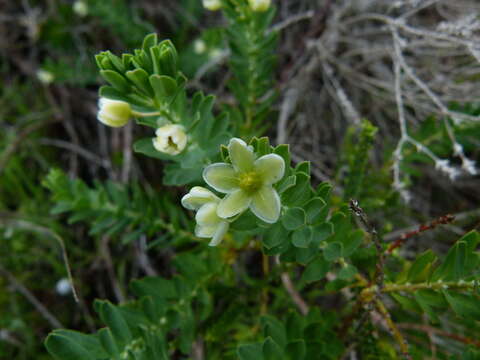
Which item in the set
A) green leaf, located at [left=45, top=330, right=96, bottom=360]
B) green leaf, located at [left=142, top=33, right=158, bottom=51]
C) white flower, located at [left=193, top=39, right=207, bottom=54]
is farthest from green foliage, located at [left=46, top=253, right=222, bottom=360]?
white flower, located at [left=193, top=39, right=207, bottom=54]

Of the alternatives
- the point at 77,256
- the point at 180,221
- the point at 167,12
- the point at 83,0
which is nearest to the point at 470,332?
the point at 180,221

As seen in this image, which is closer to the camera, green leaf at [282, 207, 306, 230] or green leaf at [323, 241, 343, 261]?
green leaf at [282, 207, 306, 230]

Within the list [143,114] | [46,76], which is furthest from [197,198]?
[46,76]

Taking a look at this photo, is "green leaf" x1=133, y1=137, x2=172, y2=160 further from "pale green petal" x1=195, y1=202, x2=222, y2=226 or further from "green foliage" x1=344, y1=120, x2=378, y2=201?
"green foliage" x1=344, y1=120, x2=378, y2=201

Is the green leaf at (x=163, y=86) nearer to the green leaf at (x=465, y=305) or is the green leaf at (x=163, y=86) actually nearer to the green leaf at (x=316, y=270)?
the green leaf at (x=316, y=270)

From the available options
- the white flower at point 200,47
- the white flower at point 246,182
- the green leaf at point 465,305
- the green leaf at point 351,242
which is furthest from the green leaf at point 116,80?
the white flower at point 200,47

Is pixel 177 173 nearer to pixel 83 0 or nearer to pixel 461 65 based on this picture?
pixel 461 65
